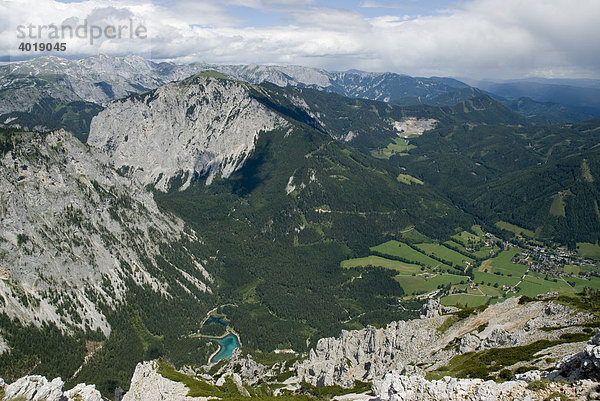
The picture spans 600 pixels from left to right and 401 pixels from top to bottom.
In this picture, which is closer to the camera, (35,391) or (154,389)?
(35,391)

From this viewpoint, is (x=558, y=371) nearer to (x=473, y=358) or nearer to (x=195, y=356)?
(x=473, y=358)

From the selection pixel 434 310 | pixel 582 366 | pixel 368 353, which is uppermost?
pixel 582 366

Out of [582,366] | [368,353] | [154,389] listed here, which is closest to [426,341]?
[368,353]

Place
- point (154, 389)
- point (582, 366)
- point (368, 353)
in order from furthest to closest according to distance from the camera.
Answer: point (368, 353), point (154, 389), point (582, 366)

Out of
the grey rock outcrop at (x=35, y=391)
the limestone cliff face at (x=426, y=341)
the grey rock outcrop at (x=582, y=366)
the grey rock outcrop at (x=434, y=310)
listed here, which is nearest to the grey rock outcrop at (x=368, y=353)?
the limestone cliff face at (x=426, y=341)

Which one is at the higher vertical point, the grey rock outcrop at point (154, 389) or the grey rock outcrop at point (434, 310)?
the grey rock outcrop at point (434, 310)

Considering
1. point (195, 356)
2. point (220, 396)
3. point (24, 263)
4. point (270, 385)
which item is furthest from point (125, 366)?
point (220, 396)

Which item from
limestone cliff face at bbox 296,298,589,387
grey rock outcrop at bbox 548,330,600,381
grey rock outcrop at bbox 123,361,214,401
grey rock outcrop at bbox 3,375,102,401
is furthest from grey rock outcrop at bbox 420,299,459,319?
grey rock outcrop at bbox 3,375,102,401

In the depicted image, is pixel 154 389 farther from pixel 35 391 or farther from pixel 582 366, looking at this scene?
pixel 582 366

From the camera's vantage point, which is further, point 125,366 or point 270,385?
point 125,366

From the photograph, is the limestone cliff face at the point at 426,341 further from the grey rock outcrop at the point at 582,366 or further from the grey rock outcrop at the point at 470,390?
the grey rock outcrop at the point at 582,366

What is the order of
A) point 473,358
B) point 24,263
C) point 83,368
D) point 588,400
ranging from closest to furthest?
point 588,400 → point 473,358 → point 83,368 → point 24,263
